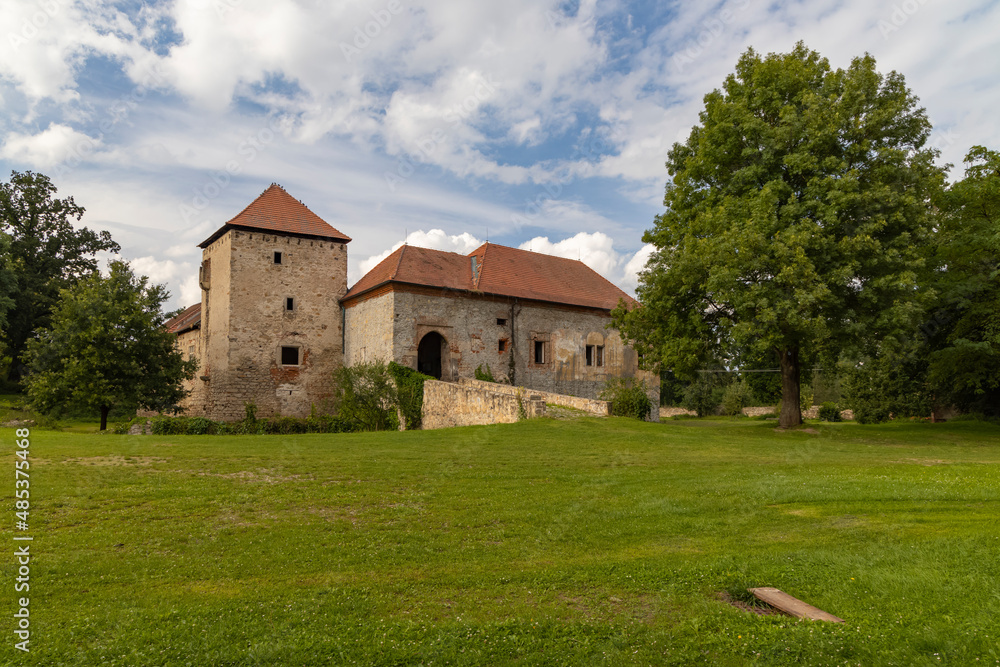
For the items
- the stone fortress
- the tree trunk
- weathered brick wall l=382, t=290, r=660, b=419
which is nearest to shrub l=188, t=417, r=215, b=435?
the stone fortress

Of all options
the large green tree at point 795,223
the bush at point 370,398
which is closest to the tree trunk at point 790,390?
the large green tree at point 795,223

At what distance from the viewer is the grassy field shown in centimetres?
382

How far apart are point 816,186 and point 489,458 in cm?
1335

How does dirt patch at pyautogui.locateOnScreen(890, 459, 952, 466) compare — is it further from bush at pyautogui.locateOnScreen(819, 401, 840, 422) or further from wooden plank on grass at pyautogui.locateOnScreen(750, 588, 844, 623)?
bush at pyautogui.locateOnScreen(819, 401, 840, 422)

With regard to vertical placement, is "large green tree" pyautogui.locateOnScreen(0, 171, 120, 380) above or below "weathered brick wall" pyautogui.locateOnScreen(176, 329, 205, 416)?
above

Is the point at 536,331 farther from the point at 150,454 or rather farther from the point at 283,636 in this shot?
the point at 283,636

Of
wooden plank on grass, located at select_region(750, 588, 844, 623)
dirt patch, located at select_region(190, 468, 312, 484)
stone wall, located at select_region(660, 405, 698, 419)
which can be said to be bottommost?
stone wall, located at select_region(660, 405, 698, 419)

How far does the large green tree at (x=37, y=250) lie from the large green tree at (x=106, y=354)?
1425 cm

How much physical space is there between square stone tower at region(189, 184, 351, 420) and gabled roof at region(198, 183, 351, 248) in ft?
0.15

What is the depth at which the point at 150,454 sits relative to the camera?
37.6 feet

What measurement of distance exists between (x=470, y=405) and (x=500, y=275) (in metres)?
9.90

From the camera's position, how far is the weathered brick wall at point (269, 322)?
26047mm

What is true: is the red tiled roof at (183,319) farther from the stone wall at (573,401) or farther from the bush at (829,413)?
the bush at (829,413)

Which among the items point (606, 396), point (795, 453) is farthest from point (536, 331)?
point (795, 453)
